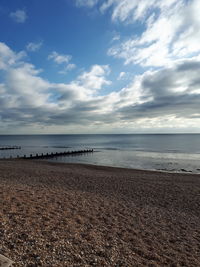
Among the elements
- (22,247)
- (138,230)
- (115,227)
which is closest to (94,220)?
(115,227)

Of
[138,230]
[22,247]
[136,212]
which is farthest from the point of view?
[136,212]

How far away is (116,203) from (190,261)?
4601mm

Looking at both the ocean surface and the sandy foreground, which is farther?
the ocean surface

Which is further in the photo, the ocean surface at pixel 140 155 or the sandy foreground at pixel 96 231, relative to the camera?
the ocean surface at pixel 140 155

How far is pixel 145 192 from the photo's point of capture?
1154 cm

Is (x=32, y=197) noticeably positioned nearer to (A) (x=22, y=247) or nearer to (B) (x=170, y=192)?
(A) (x=22, y=247)

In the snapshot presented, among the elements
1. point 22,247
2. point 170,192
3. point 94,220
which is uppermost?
point 22,247

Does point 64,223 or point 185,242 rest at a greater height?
point 64,223

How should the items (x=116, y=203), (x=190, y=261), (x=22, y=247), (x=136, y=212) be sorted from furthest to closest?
(x=116, y=203)
(x=136, y=212)
(x=190, y=261)
(x=22, y=247)

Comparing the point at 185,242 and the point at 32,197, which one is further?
the point at 32,197

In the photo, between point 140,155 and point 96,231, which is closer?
point 96,231

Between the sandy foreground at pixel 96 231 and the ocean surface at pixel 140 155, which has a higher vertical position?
the sandy foreground at pixel 96 231

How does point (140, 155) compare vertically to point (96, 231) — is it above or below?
below

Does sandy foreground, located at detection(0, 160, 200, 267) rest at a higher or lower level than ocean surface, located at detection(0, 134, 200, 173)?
higher
